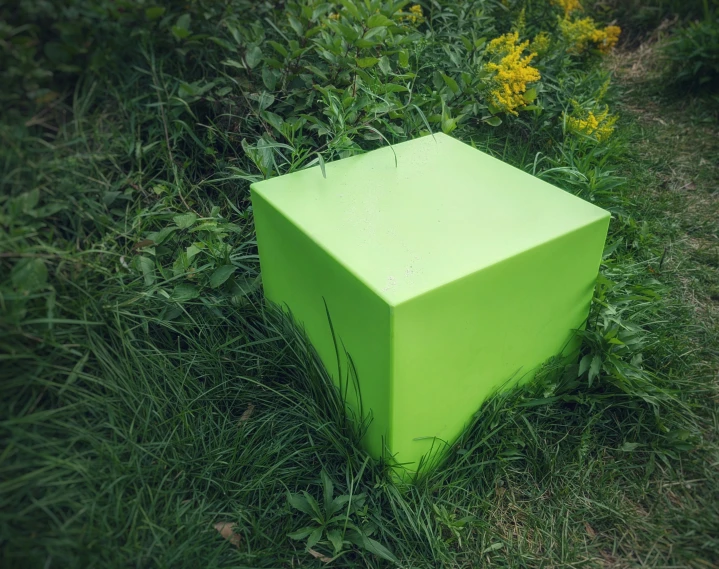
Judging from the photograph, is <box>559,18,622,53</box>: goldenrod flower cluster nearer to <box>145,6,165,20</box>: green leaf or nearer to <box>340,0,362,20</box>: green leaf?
<box>340,0,362,20</box>: green leaf

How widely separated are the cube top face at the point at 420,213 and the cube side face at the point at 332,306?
0.04 meters

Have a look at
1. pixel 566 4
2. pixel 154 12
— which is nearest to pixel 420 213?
pixel 154 12

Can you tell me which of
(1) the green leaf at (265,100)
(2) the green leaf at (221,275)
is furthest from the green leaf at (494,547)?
(1) the green leaf at (265,100)

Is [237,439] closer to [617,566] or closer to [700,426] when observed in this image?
[617,566]

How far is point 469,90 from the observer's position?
8.27 feet

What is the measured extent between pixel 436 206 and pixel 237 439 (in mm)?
839

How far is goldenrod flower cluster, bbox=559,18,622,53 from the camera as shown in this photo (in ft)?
10.4

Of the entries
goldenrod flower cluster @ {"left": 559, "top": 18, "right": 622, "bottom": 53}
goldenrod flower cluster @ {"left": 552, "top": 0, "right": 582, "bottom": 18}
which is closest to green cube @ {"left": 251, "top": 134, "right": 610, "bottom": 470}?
goldenrod flower cluster @ {"left": 559, "top": 18, "right": 622, "bottom": 53}

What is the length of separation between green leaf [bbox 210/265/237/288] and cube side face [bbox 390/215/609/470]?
0.74 metres

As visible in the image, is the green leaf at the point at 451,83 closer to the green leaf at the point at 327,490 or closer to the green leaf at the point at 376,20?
the green leaf at the point at 376,20

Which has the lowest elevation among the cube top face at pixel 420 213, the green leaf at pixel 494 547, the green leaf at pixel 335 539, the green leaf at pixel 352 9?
the green leaf at pixel 494 547

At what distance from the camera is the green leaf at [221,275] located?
1835 mm

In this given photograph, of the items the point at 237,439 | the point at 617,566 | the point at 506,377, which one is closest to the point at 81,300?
the point at 237,439

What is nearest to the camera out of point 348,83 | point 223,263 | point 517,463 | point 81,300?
point 81,300
